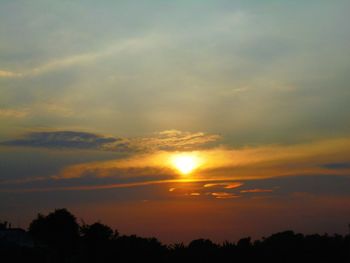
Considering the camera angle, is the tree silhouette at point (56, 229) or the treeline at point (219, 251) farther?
the tree silhouette at point (56, 229)

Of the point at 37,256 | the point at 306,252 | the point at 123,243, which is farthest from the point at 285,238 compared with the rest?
the point at 37,256

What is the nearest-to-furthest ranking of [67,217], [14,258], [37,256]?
[14,258] < [37,256] < [67,217]

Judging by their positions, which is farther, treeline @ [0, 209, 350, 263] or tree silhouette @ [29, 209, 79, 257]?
tree silhouette @ [29, 209, 79, 257]

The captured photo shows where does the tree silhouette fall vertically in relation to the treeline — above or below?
above

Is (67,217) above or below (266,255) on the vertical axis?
above

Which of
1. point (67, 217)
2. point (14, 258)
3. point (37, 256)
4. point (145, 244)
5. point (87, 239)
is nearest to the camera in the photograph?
point (14, 258)

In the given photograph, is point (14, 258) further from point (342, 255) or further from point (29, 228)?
point (29, 228)

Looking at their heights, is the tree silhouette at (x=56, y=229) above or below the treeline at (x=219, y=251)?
above

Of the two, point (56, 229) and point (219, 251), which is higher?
point (56, 229)

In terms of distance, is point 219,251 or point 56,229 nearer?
point 219,251

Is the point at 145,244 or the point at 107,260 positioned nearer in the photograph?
the point at 107,260

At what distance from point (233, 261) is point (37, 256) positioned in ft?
57.7

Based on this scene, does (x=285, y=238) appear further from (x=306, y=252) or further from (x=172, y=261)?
(x=172, y=261)

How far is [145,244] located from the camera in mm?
51188
